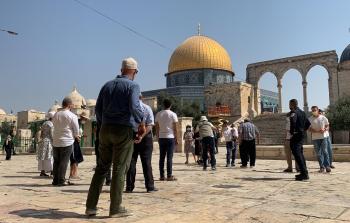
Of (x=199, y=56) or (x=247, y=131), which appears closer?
(x=247, y=131)

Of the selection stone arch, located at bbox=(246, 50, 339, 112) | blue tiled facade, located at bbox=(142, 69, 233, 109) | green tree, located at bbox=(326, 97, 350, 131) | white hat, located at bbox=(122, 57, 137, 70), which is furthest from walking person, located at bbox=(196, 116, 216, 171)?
blue tiled facade, located at bbox=(142, 69, 233, 109)

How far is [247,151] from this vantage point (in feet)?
30.1

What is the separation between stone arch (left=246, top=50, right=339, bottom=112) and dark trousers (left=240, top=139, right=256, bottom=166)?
102ft

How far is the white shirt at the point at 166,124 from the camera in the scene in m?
6.14

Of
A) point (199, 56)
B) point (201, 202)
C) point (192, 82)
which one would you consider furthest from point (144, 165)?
point (199, 56)

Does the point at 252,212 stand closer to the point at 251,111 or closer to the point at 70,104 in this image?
the point at 70,104

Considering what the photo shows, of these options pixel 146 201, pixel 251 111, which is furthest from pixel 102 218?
pixel 251 111

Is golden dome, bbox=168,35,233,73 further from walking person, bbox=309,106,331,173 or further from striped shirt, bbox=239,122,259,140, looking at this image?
walking person, bbox=309,106,331,173

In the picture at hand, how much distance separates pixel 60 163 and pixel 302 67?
36521 mm

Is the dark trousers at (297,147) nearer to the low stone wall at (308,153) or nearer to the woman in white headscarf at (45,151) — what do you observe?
the woman in white headscarf at (45,151)

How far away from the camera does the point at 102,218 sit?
10.7ft

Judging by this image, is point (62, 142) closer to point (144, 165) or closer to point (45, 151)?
point (144, 165)


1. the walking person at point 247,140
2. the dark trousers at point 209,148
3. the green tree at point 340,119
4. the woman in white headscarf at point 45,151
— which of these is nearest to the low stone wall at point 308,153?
the walking person at point 247,140

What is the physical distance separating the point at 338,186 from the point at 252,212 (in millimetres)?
2475
